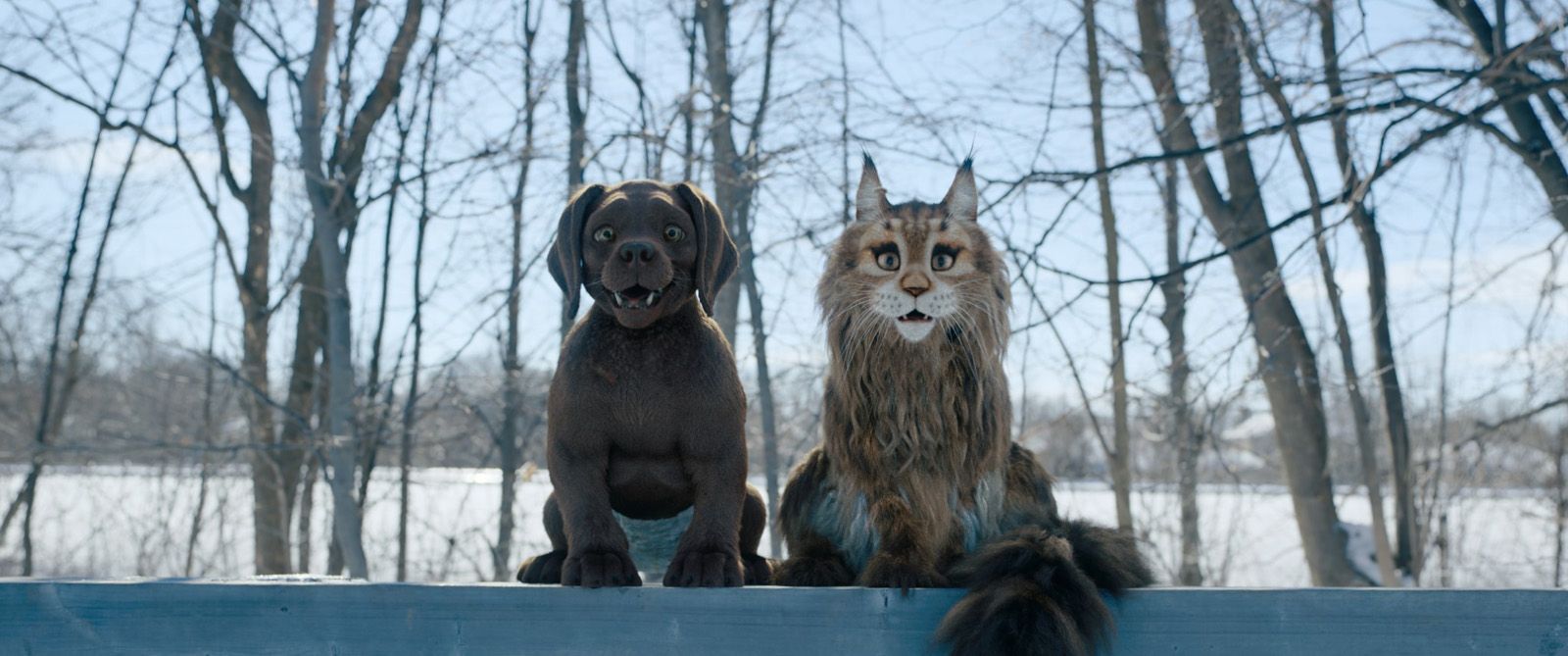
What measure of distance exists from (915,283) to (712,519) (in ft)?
1.67

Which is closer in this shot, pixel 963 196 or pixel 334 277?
pixel 963 196

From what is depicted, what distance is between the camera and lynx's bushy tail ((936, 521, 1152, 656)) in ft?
5.45

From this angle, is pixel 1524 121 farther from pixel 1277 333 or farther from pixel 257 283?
pixel 257 283

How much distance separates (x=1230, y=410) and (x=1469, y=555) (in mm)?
3059

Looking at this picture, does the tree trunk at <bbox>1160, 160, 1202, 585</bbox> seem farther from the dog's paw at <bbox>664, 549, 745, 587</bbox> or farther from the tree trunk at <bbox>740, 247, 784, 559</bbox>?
the dog's paw at <bbox>664, 549, 745, 587</bbox>

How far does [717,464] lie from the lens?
1.88 metres

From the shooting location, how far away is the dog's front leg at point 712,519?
70.1 inches

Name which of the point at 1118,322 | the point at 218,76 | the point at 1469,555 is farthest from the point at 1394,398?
the point at 218,76

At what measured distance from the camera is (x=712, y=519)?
1845 millimetres

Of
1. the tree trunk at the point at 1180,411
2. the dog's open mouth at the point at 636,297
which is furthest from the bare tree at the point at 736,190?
the dog's open mouth at the point at 636,297

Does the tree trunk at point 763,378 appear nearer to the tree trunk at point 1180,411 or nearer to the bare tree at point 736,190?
the bare tree at point 736,190

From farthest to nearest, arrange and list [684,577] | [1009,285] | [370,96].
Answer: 1. [370,96]
2. [1009,285]
3. [684,577]

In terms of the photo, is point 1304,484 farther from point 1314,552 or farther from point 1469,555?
point 1469,555

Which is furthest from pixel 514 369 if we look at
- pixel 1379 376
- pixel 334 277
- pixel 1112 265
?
pixel 1379 376
